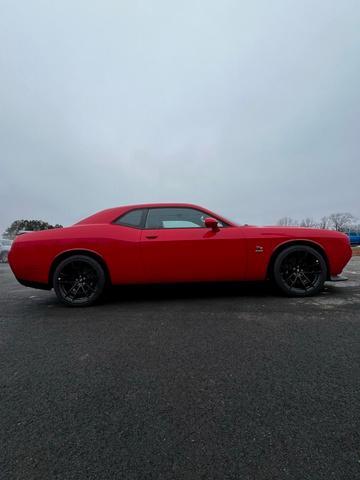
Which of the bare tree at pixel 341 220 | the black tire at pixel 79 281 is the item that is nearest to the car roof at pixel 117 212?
the black tire at pixel 79 281

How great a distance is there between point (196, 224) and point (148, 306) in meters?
1.20

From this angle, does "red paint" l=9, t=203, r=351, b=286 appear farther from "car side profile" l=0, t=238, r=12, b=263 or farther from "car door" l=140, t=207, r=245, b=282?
"car side profile" l=0, t=238, r=12, b=263

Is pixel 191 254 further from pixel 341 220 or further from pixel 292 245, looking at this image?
pixel 341 220

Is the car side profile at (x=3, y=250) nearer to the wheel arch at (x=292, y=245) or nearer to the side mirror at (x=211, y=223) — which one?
the side mirror at (x=211, y=223)

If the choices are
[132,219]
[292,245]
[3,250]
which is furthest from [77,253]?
[3,250]

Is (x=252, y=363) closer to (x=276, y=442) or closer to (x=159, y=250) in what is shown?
(x=276, y=442)

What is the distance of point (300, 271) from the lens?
3.13 metres

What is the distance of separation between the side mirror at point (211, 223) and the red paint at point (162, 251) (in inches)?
1.5

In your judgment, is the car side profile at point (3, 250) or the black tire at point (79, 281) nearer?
the black tire at point (79, 281)

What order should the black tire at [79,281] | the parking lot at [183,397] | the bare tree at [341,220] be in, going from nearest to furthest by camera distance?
the parking lot at [183,397]
the black tire at [79,281]
the bare tree at [341,220]

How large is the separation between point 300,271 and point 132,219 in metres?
2.30

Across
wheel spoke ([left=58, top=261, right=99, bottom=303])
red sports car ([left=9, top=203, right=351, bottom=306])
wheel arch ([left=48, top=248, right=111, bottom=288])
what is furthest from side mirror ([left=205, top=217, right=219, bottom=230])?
wheel spoke ([left=58, top=261, right=99, bottom=303])

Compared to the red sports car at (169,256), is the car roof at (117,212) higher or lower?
higher

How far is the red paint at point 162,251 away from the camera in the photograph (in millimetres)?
2973
